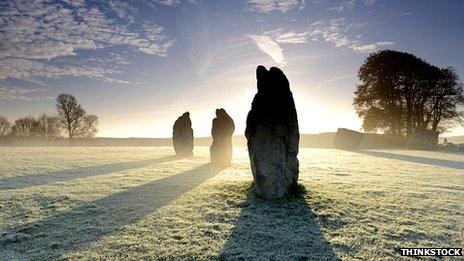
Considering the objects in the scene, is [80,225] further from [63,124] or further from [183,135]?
[63,124]

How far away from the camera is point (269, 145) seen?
12133 millimetres

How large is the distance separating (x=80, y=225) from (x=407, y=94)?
5245cm

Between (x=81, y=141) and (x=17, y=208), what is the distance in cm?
5258

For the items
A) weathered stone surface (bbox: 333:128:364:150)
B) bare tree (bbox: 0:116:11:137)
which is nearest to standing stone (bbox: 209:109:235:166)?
weathered stone surface (bbox: 333:128:364:150)

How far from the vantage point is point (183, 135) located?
101ft

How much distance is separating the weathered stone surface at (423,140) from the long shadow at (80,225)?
3887 centimetres

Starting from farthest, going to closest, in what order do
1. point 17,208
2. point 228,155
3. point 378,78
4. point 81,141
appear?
point 81,141 < point 378,78 < point 228,155 < point 17,208

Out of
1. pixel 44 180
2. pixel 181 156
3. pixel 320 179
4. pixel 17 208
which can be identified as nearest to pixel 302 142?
pixel 181 156

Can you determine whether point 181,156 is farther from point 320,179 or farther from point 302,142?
point 302,142

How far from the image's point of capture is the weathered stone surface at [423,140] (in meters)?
42.9

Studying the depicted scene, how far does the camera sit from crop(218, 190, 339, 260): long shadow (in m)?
8.05

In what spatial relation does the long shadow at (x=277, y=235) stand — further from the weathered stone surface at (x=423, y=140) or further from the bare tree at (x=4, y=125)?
the bare tree at (x=4, y=125)

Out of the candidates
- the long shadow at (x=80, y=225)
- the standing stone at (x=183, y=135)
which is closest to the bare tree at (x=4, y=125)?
the standing stone at (x=183, y=135)

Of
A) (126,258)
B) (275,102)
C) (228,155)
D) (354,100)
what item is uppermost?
(354,100)
